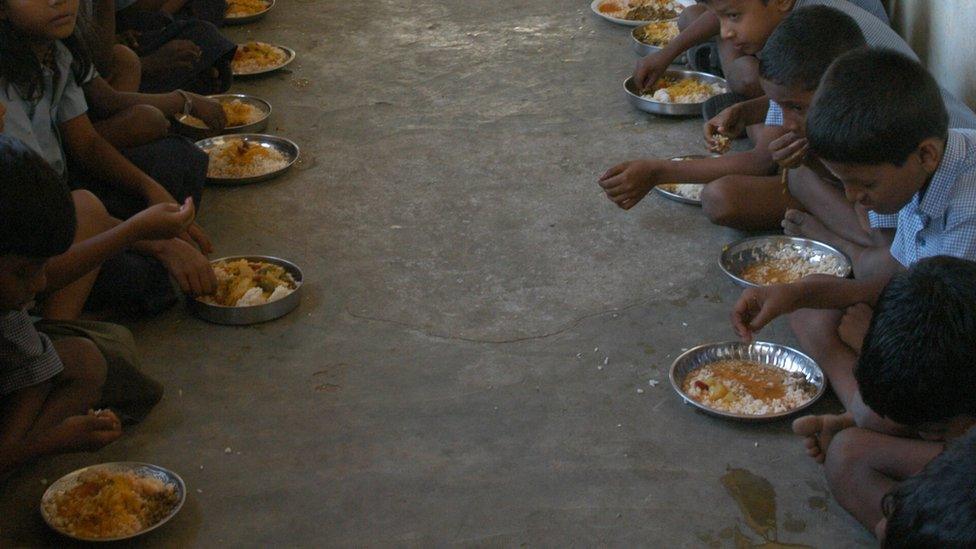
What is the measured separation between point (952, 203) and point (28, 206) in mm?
2158

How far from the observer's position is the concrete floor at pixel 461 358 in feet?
9.00

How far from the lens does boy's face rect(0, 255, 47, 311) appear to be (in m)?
2.57

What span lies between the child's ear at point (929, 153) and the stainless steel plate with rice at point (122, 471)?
6.41 feet

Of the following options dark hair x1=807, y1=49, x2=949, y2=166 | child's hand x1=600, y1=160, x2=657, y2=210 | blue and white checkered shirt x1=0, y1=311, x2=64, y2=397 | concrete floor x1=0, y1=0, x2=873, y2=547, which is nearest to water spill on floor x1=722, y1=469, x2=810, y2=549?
concrete floor x1=0, y1=0, x2=873, y2=547

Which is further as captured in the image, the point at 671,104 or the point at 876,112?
the point at 671,104

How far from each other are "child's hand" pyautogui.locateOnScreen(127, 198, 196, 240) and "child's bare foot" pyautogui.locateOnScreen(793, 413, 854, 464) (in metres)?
1.72

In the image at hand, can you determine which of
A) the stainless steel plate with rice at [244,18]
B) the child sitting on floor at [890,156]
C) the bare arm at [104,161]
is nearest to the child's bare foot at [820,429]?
the child sitting on floor at [890,156]

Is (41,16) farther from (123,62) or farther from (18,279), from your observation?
(123,62)

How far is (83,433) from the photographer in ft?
9.05

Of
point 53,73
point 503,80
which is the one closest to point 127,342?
point 53,73

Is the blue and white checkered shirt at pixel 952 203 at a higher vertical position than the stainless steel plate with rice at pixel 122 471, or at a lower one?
higher

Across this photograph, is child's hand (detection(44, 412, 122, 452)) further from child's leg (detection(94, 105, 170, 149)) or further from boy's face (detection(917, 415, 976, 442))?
boy's face (detection(917, 415, 976, 442))

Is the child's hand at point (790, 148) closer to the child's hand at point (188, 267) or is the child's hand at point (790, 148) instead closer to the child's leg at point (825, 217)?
the child's leg at point (825, 217)

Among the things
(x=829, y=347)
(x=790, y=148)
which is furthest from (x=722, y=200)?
(x=829, y=347)
